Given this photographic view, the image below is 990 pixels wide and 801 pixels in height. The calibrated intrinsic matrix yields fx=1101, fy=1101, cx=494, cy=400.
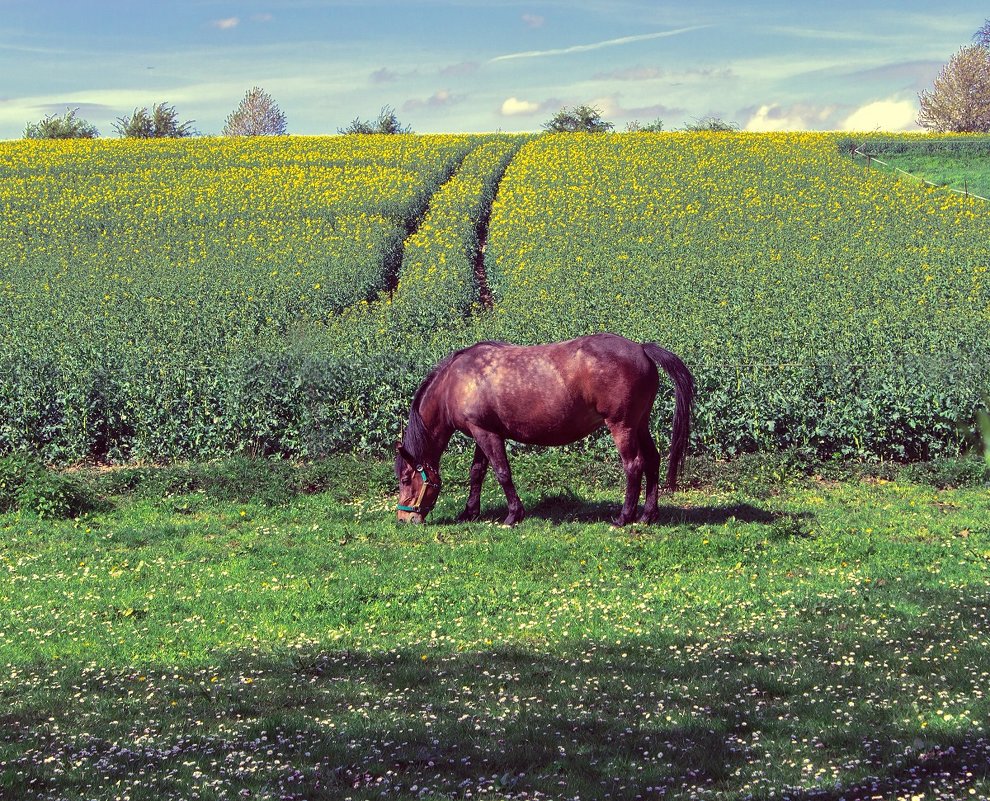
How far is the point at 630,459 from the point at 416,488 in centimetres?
300

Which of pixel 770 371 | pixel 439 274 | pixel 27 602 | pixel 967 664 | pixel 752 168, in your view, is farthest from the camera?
pixel 752 168

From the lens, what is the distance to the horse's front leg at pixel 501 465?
1507cm

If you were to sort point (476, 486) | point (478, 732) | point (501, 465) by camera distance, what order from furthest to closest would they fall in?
point (476, 486)
point (501, 465)
point (478, 732)

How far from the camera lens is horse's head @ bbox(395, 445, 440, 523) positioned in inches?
596

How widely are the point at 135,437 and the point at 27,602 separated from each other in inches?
318

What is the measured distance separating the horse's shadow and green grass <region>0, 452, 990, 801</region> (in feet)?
0.20

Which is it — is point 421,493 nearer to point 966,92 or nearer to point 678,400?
point 678,400

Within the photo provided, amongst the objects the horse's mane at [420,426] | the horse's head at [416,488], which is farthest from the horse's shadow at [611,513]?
the horse's mane at [420,426]

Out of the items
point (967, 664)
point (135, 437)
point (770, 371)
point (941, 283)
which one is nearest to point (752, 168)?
point (941, 283)

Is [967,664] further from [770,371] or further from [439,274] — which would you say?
[439,274]

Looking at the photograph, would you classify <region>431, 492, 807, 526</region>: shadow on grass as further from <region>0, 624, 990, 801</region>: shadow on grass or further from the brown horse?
<region>0, 624, 990, 801</region>: shadow on grass

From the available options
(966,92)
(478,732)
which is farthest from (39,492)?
(966,92)

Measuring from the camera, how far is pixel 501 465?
1508 centimetres

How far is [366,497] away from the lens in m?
17.5
